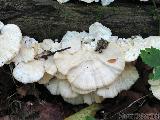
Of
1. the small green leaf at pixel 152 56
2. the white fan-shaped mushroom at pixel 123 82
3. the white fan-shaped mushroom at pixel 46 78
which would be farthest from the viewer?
the white fan-shaped mushroom at pixel 46 78

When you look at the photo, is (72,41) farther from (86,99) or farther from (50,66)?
(86,99)

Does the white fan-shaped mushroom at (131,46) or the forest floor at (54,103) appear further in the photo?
→ the forest floor at (54,103)

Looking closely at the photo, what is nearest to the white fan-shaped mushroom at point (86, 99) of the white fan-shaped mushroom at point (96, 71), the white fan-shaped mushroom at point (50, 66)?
the white fan-shaped mushroom at point (96, 71)

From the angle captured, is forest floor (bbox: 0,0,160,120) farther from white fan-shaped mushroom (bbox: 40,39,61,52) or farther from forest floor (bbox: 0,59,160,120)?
white fan-shaped mushroom (bbox: 40,39,61,52)

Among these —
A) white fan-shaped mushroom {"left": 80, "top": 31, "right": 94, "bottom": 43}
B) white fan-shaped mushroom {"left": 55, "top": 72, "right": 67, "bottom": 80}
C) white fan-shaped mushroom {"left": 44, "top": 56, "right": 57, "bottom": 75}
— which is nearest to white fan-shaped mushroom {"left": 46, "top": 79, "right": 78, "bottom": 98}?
white fan-shaped mushroom {"left": 55, "top": 72, "right": 67, "bottom": 80}

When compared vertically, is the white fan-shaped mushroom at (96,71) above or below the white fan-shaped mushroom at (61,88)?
above

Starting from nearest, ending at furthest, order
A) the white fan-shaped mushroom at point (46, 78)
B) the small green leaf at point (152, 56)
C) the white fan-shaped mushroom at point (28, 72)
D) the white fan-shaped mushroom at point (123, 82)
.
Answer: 1. the small green leaf at point (152, 56)
2. the white fan-shaped mushroom at point (28, 72)
3. the white fan-shaped mushroom at point (123, 82)
4. the white fan-shaped mushroom at point (46, 78)

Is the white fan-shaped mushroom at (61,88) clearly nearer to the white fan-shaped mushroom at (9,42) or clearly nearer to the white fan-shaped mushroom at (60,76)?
the white fan-shaped mushroom at (60,76)
